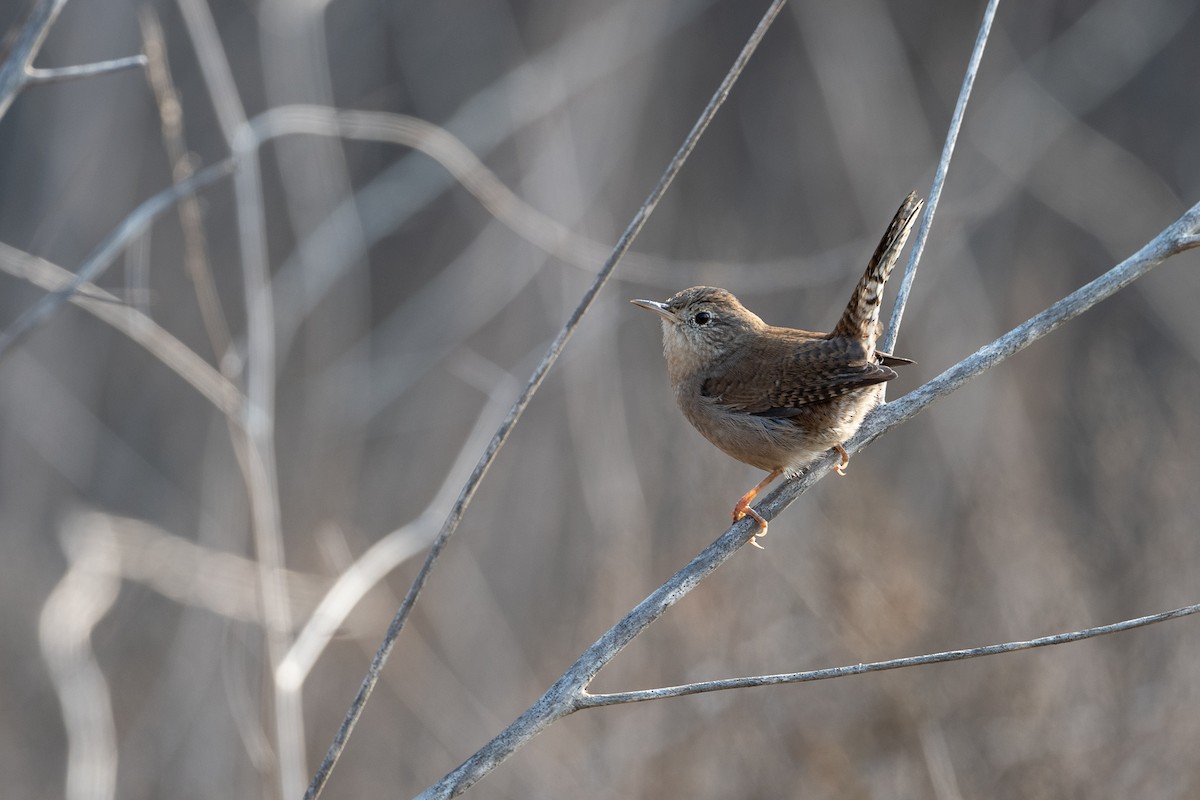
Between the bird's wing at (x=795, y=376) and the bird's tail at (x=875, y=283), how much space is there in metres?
0.04

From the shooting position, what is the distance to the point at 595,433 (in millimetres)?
4926

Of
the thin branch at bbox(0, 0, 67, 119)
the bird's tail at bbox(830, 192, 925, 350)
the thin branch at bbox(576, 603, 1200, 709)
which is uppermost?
the thin branch at bbox(0, 0, 67, 119)

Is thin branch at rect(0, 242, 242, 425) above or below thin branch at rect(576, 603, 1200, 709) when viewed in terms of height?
above

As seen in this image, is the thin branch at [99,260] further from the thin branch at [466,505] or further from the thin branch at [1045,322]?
the thin branch at [1045,322]

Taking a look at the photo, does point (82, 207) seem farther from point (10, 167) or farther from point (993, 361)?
point (993, 361)

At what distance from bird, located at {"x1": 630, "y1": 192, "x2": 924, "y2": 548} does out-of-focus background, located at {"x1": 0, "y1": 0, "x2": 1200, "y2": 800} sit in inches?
8.5

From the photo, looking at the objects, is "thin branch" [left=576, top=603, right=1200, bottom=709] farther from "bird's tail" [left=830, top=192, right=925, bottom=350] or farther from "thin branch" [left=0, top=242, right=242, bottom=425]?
"thin branch" [left=0, top=242, right=242, bottom=425]

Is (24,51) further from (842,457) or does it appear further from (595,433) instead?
(595,433)

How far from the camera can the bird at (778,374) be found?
7.31ft

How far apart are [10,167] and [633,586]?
5.56 metres

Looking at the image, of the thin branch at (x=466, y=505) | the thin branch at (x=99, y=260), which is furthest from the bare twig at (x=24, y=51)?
the thin branch at (x=466, y=505)

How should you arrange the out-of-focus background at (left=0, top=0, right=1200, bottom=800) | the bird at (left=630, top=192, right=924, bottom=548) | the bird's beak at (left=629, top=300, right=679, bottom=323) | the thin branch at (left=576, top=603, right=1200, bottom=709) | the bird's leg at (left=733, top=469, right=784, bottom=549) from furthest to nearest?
the out-of-focus background at (left=0, top=0, right=1200, bottom=800), the bird's beak at (left=629, top=300, right=679, bottom=323), the bird at (left=630, top=192, right=924, bottom=548), the bird's leg at (left=733, top=469, right=784, bottom=549), the thin branch at (left=576, top=603, right=1200, bottom=709)

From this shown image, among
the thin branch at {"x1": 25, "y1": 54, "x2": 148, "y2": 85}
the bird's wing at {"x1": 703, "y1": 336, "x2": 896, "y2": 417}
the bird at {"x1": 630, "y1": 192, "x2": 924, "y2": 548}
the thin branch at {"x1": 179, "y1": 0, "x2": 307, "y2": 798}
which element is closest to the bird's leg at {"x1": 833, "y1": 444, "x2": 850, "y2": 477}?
the bird at {"x1": 630, "y1": 192, "x2": 924, "y2": 548}

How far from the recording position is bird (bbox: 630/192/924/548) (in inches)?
87.7
